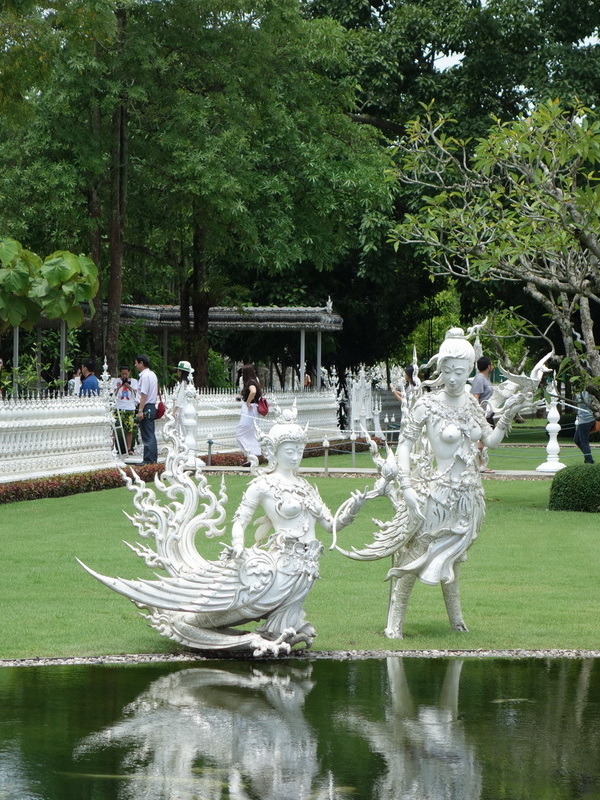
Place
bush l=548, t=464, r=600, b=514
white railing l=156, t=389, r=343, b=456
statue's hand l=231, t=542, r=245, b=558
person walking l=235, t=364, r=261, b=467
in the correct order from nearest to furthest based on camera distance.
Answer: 1. statue's hand l=231, t=542, r=245, b=558
2. bush l=548, t=464, r=600, b=514
3. person walking l=235, t=364, r=261, b=467
4. white railing l=156, t=389, r=343, b=456

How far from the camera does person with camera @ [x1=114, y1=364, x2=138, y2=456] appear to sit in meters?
21.5

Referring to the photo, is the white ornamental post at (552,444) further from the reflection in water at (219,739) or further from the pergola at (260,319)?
the reflection in water at (219,739)

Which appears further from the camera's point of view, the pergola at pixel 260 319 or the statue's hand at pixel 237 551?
the pergola at pixel 260 319

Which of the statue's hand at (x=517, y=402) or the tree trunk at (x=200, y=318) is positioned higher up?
the tree trunk at (x=200, y=318)

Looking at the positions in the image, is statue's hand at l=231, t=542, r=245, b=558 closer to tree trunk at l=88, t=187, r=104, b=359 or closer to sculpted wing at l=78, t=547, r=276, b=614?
sculpted wing at l=78, t=547, r=276, b=614

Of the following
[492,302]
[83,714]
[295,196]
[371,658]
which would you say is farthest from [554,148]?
[492,302]

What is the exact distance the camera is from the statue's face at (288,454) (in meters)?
7.86

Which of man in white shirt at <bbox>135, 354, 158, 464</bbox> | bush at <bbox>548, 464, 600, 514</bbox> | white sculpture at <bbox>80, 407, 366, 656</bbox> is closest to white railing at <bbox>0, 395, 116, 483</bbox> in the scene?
man in white shirt at <bbox>135, 354, 158, 464</bbox>

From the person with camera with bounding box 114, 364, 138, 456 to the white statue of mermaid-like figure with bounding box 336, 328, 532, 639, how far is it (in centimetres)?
1313

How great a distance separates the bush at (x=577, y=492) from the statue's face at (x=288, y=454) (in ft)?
29.8

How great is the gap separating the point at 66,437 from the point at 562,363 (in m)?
7.75

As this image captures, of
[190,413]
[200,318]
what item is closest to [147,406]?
[190,413]

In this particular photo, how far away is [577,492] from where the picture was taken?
16.2m

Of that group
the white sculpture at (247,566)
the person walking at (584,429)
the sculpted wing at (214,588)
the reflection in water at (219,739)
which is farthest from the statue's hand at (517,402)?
the person walking at (584,429)
